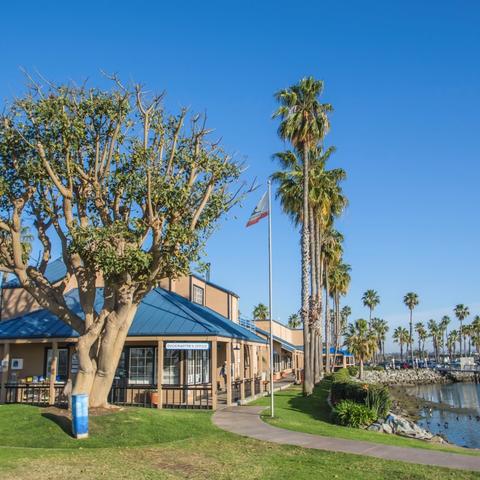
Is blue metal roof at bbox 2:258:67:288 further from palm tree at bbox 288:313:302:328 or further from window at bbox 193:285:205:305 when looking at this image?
palm tree at bbox 288:313:302:328

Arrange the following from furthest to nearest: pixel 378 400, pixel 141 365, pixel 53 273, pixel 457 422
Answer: pixel 457 422, pixel 53 273, pixel 141 365, pixel 378 400

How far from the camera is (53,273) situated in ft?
101

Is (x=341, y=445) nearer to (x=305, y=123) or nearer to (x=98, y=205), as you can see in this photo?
(x=98, y=205)

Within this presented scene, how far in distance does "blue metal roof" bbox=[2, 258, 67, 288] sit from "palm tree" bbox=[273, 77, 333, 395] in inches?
551

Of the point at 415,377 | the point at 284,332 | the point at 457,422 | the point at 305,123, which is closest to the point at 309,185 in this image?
the point at 305,123

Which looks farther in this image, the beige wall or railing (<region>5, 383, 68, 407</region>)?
the beige wall

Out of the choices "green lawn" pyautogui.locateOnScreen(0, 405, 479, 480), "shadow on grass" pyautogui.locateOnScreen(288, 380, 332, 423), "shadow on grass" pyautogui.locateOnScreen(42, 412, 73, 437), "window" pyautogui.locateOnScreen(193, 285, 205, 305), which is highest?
"window" pyautogui.locateOnScreen(193, 285, 205, 305)

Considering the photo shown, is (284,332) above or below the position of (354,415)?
above

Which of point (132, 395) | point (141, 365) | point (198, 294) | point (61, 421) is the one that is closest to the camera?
point (61, 421)

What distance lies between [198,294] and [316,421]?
1418 centimetres

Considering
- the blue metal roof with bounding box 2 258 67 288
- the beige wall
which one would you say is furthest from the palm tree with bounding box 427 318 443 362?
the blue metal roof with bounding box 2 258 67 288

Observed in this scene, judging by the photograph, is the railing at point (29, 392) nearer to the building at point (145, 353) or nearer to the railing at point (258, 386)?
the building at point (145, 353)

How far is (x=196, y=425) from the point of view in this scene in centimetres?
1752

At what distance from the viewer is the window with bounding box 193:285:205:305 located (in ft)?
105
